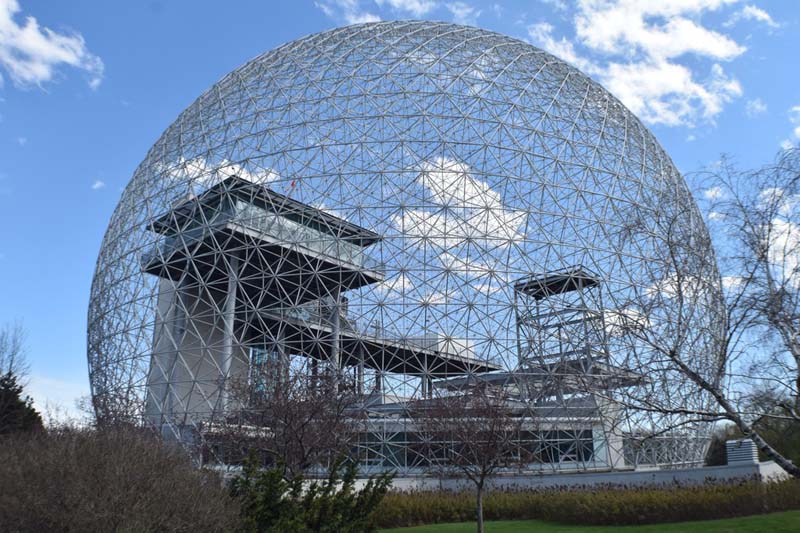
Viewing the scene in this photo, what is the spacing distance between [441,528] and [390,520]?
176 centimetres

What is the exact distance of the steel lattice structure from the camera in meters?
24.8

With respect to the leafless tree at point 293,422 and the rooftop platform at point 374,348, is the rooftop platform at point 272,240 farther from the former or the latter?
the leafless tree at point 293,422

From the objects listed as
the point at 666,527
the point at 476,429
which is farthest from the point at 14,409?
the point at 666,527

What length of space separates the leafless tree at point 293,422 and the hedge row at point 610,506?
2.35 m

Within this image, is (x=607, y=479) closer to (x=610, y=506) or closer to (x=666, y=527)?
(x=610, y=506)

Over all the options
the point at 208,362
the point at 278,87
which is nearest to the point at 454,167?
the point at 278,87

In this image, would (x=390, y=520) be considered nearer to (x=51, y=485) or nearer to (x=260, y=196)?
(x=51, y=485)

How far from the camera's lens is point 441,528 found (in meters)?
15.2

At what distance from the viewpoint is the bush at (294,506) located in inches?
318

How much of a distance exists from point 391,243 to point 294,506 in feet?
59.8

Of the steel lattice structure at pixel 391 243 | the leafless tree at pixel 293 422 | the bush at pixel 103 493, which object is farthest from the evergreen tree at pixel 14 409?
the bush at pixel 103 493

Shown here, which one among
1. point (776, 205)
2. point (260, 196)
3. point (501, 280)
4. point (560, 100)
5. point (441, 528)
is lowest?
point (441, 528)

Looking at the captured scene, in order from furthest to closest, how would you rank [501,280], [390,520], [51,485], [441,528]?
[501,280] < [390,520] < [441,528] < [51,485]

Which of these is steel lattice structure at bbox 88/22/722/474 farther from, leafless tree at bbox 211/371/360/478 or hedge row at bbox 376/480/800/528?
hedge row at bbox 376/480/800/528
